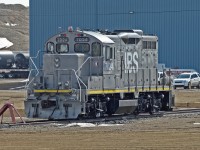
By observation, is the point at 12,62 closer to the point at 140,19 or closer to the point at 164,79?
the point at 140,19

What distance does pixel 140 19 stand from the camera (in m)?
73.3

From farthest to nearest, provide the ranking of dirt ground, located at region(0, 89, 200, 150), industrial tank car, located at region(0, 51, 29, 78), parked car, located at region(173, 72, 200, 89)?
industrial tank car, located at region(0, 51, 29, 78) → parked car, located at region(173, 72, 200, 89) → dirt ground, located at region(0, 89, 200, 150)

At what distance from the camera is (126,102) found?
33.7m

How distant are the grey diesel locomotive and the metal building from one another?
1434 inches

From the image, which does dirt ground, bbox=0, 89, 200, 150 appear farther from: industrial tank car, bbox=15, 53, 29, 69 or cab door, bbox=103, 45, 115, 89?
industrial tank car, bbox=15, 53, 29, 69

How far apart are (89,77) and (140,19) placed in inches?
1662

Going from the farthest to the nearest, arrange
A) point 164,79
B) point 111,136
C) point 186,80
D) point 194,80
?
point 194,80, point 186,80, point 164,79, point 111,136

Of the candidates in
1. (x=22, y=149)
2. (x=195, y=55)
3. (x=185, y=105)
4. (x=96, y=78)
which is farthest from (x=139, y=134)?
Result: (x=195, y=55)

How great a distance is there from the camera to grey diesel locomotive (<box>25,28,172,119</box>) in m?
31.3

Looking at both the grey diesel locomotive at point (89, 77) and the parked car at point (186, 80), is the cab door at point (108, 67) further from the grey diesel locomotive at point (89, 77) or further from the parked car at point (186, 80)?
the parked car at point (186, 80)

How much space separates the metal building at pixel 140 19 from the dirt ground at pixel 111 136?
4056 centimetres

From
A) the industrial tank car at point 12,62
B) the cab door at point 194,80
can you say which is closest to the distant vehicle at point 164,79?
the cab door at point 194,80

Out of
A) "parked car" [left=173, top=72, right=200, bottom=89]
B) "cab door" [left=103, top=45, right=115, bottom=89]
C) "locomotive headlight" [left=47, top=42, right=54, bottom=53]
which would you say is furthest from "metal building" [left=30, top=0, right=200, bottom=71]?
"locomotive headlight" [left=47, top=42, right=54, bottom=53]

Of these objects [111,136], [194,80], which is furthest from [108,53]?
[194,80]
